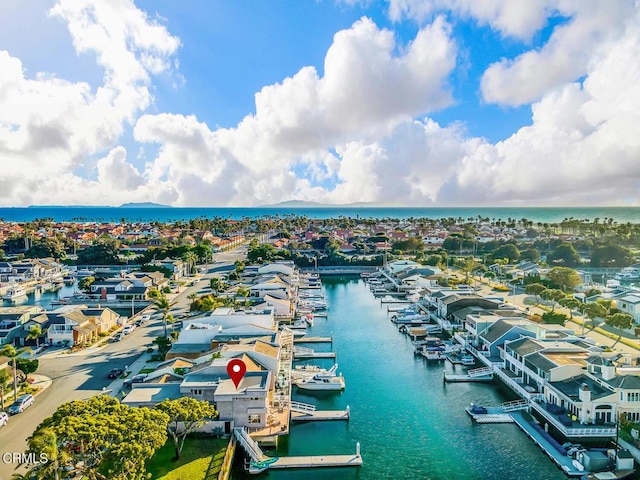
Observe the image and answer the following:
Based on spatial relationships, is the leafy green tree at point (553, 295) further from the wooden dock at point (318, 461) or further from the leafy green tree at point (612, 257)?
the wooden dock at point (318, 461)

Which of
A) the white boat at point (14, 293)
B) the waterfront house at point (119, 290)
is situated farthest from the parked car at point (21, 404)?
the white boat at point (14, 293)

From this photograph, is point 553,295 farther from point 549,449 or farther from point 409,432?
point 409,432

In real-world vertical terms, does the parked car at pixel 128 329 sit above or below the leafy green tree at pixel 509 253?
below

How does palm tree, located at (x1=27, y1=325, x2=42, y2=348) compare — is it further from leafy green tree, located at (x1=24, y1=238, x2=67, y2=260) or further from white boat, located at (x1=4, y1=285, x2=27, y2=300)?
leafy green tree, located at (x1=24, y1=238, x2=67, y2=260)

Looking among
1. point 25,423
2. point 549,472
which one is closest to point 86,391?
point 25,423

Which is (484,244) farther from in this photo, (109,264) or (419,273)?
(109,264)

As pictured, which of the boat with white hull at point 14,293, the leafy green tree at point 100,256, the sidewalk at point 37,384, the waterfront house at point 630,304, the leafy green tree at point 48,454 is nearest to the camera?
the leafy green tree at point 48,454

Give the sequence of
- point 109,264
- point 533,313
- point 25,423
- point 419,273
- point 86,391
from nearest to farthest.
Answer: point 25,423
point 86,391
point 533,313
point 419,273
point 109,264
